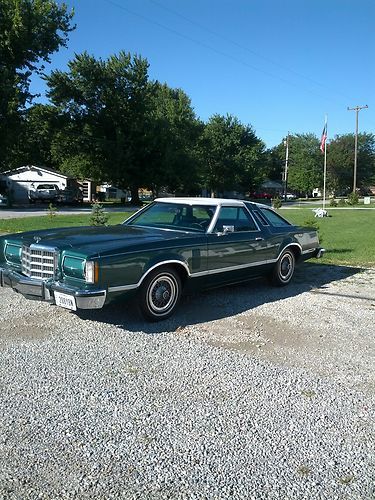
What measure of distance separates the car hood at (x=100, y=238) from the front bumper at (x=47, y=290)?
40 cm

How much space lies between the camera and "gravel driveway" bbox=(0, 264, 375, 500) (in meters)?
2.52

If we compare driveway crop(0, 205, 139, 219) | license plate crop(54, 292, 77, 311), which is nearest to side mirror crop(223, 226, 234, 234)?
license plate crop(54, 292, 77, 311)

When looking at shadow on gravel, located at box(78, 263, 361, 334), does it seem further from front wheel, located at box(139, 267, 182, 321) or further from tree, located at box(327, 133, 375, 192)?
tree, located at box(327, 133, 375, 192)

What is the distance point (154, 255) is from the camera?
5078 millimetres

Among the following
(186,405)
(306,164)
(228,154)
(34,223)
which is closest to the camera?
(186,405)

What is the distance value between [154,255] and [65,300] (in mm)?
1081

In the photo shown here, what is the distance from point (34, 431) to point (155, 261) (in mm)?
2458

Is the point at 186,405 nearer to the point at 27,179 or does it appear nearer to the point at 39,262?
the point at 39,262

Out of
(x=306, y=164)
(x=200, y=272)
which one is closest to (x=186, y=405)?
(x=200, y=272)

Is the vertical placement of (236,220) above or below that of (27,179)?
below

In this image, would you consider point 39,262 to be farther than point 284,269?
No

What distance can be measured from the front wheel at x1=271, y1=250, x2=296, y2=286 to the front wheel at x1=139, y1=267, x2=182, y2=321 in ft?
7.58

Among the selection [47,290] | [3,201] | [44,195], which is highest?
[44,195]

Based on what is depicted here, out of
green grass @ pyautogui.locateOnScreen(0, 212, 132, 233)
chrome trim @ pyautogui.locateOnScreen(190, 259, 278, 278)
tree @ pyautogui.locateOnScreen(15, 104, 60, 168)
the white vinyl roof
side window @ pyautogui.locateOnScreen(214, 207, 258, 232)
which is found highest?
tree @ pyautogui.locateOnScreen(15, 104, 60, 168)
